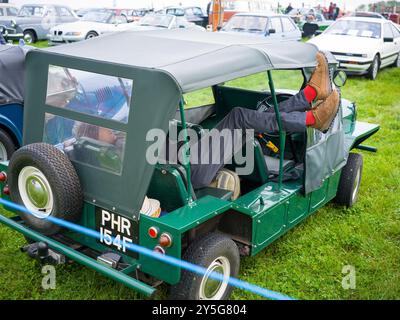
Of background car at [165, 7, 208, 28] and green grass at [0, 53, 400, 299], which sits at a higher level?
background car at [165, 7, 208, 28]

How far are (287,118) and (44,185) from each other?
1.99m

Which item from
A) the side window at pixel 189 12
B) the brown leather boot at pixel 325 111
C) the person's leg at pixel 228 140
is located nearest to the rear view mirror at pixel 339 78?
the brown leather boot at pixel 325 111

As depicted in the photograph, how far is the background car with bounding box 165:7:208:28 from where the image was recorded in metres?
25.1

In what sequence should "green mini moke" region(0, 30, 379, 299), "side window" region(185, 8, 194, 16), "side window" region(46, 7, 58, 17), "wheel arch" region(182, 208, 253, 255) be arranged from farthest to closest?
1. "side window" region(185, 8, 194, 16)
2. "side window" region(46, 7, 58, 17)
3. "wheel arch" region(182, 208, 253, 255)
4. "green mini moke" region(0, 30, 379, 299)

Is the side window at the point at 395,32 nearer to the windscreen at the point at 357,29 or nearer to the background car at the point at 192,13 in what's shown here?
the windscreen at the point at 357,29

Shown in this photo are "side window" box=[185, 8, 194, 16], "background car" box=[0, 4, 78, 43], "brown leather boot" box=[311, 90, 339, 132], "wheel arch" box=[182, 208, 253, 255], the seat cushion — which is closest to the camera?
"wheel arch" box=[182, 208, 253, 255]

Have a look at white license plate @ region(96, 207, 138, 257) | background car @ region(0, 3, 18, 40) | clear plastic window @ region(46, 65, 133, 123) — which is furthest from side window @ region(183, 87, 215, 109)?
background car @ region(0, 3, 18, 40)

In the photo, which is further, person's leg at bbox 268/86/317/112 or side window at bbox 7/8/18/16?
side window at bbox 7/8/18/16

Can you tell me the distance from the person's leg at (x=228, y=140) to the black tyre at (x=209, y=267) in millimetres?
550

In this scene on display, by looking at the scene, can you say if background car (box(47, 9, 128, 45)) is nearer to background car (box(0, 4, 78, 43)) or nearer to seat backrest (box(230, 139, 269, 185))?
background car (box(0, 4, 78, 43))

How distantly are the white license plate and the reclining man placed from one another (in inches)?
28.9

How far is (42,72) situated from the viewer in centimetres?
371
